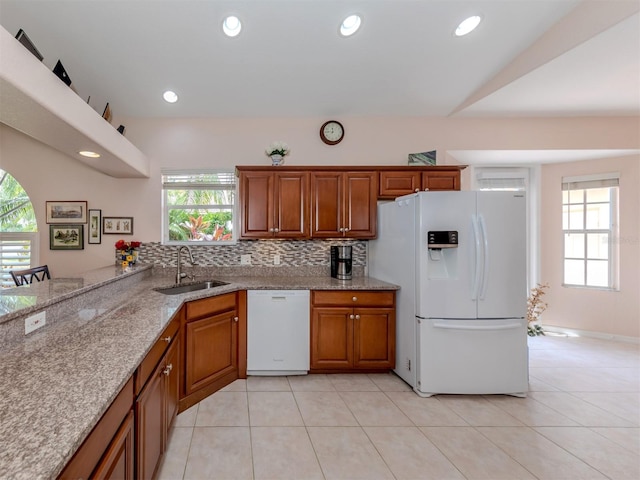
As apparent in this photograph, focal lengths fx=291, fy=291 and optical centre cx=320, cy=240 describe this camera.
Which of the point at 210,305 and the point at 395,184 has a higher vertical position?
the point at 395,184

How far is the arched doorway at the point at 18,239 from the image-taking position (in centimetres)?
345

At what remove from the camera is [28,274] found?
9.50ft

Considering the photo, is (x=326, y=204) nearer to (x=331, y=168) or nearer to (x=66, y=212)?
(x=331, y=168)

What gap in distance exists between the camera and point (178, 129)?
3.44m

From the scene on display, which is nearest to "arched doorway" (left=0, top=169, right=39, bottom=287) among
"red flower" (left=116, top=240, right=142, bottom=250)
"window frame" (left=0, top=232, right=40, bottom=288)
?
"window frame" (left=0, top=232, right=40, bottom=288)

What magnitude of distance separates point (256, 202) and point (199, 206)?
87 cm

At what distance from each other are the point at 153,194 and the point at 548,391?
4519mm

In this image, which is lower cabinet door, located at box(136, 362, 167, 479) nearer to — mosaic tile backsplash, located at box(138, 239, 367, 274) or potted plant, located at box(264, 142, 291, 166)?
mosaic tile backsplash, located at box(138, 239, 367, 274)

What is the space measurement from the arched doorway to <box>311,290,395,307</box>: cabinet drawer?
3.41 metres

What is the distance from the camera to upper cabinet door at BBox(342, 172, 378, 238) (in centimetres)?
312

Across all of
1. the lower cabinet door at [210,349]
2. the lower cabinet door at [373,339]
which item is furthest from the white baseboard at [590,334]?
the lower cabinet door at [210,349]

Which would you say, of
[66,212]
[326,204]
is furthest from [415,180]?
[66,212]

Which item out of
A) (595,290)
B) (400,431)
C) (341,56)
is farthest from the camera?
(595,290)

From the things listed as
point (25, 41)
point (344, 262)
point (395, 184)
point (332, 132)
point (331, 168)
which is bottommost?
point (344, 262)
